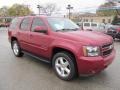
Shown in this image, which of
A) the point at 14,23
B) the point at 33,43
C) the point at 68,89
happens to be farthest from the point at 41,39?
the point at 14,23

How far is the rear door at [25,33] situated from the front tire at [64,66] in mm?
1626

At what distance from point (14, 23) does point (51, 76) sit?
133 inches

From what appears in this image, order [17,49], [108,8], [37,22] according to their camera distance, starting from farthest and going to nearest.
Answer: [108,8], [17,49], [37,22]

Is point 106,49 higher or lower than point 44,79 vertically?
higher

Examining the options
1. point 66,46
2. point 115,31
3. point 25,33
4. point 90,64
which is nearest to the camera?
point 90,64

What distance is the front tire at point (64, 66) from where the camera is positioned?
4.55 m

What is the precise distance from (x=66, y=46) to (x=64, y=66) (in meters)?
0.64

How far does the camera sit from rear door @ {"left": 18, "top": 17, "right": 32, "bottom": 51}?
617 cm

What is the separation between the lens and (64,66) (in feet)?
15.8

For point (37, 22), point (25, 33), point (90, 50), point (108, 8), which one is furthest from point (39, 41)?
point (108, 8)

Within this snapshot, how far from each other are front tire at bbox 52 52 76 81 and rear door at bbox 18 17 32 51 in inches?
64.0

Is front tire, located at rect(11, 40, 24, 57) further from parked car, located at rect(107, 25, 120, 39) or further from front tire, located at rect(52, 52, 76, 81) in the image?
parked car, located at rect(107, 25, 120, 39)

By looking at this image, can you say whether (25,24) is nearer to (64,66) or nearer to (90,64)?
(64,66)

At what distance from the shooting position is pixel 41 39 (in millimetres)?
5367
